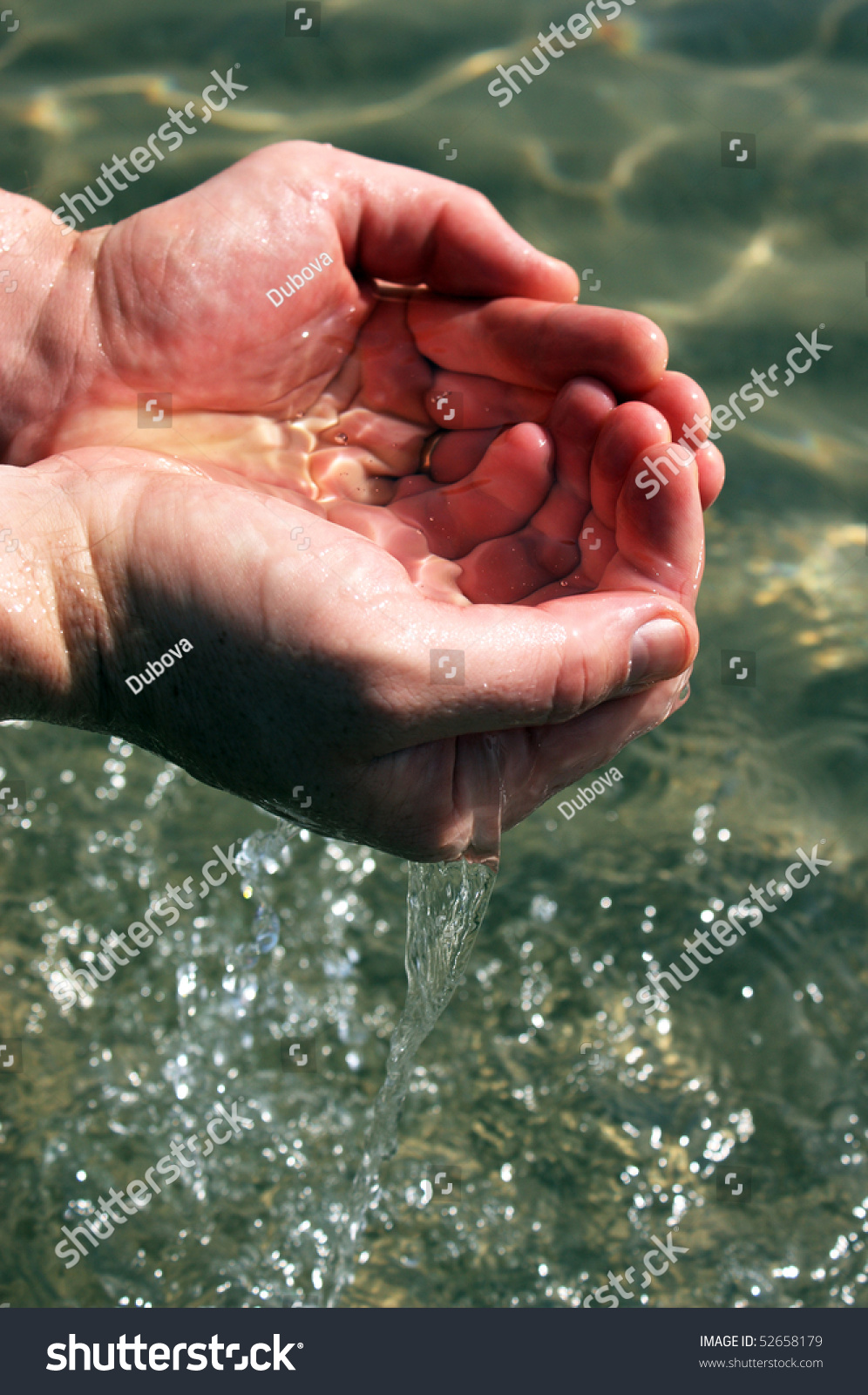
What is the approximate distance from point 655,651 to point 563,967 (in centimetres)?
133

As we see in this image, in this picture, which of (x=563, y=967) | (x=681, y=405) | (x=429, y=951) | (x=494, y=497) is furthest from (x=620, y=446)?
(x=563, y=967)

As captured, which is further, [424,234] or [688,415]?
[424,234]

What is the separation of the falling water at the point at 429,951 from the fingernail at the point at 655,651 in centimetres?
30

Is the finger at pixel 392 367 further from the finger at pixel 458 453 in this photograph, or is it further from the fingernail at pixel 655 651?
the fingernail at pixel 655 651

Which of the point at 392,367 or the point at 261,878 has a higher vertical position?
the point at 392,367

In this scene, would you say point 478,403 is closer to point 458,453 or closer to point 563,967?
point 458,453

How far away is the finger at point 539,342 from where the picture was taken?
232cm

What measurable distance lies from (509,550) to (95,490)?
0.85 metres

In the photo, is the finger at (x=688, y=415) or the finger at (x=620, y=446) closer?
the finger at (x=620, y=446)

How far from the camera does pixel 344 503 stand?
2557 millimetres

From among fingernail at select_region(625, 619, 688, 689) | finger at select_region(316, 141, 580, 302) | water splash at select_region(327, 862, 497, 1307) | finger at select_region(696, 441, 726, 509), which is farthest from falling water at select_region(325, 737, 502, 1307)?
finger at select_region(316, 141, 580, 302)

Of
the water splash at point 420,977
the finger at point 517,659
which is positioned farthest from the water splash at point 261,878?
the finger at point 517,659
